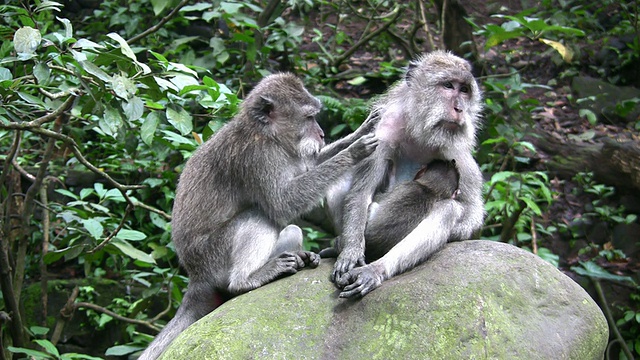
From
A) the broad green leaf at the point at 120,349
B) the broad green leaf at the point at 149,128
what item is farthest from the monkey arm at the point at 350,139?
the broad green leaf at the point at 120,349

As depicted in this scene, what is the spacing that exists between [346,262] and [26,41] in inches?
91.9

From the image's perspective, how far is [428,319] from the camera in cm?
416

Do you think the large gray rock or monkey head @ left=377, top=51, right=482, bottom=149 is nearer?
the large gray rock

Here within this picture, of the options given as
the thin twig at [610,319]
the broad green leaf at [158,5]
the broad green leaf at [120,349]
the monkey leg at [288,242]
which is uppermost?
the broad green leaf at [158,5]

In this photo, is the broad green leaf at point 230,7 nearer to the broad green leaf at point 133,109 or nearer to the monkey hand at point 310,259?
the broad green leaf at point 133,109

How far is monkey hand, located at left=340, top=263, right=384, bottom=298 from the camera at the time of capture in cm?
432

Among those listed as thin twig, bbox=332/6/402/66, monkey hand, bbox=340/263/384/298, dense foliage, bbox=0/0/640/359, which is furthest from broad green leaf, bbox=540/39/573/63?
monkey hand, bbox=340/263/384/298

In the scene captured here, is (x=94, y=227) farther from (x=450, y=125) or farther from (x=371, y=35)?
(x=371, y=35)

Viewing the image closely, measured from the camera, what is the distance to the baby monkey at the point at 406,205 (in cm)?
467

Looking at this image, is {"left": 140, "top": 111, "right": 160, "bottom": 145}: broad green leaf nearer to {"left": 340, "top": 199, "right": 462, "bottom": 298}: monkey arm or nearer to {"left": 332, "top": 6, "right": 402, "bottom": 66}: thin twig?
{"left": 340, "top": 199, "right": 462, "bottom": 298}: monkey arm

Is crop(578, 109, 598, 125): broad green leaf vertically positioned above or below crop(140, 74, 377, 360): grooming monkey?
below

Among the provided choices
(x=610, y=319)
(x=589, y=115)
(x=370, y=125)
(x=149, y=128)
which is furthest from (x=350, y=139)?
(x=589, y=115)

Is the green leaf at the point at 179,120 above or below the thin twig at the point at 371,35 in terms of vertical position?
above

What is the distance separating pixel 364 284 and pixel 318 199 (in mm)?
905
